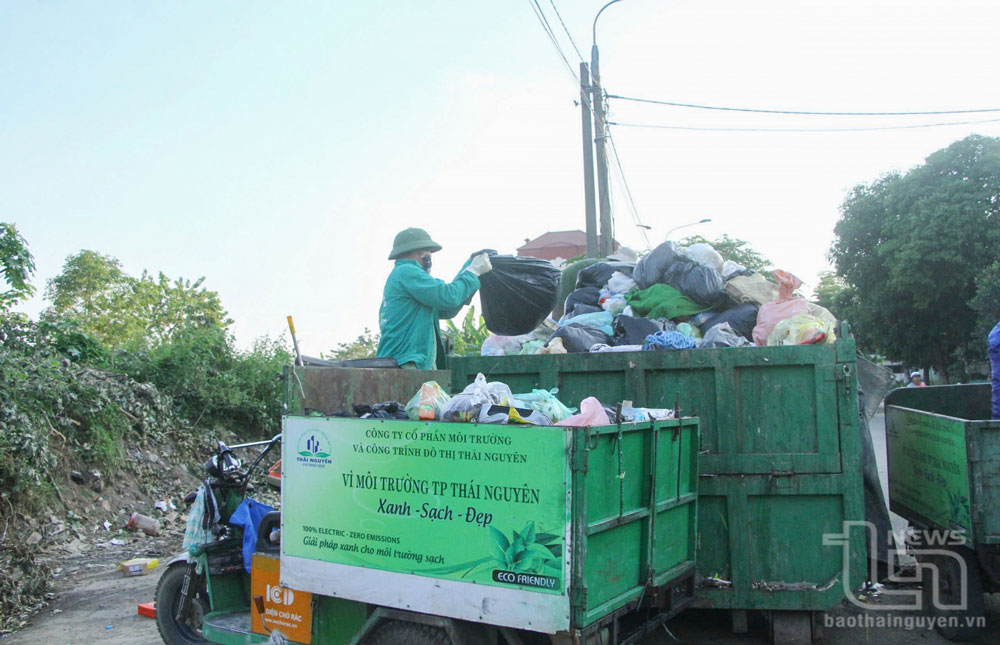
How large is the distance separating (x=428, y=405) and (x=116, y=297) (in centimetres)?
3267

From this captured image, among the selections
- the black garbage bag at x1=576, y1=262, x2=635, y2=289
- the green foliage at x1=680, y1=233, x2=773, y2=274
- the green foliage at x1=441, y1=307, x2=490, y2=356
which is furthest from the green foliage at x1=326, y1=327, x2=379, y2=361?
the green foliage at x1=680, y1=233, x2=773, y2=274

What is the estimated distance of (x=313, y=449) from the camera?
141 inches

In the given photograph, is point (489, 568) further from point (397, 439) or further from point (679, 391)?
point (679, 391)

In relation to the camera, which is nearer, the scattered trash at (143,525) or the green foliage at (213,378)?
the scattered trash at (143,525)

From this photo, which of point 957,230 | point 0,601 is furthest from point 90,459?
point 957,230

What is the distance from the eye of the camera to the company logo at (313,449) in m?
3.54

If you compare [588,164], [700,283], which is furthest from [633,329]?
[588,164]

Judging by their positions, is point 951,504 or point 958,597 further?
point 958,597

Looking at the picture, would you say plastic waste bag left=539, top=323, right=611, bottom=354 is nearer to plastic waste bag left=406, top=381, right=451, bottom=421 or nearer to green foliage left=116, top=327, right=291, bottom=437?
plastic waste bag left=406, top=381, right=451, bottom=421

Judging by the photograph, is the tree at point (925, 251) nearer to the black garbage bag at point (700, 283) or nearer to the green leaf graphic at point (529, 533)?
the black garbage bag at point (700, 283)

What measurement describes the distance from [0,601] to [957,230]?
2672cm

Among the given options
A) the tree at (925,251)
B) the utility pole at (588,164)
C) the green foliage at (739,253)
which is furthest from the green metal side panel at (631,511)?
the green foliage at (739,253)

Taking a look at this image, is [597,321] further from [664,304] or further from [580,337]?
[664,304]

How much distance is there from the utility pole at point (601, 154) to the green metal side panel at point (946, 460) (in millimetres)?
7418
